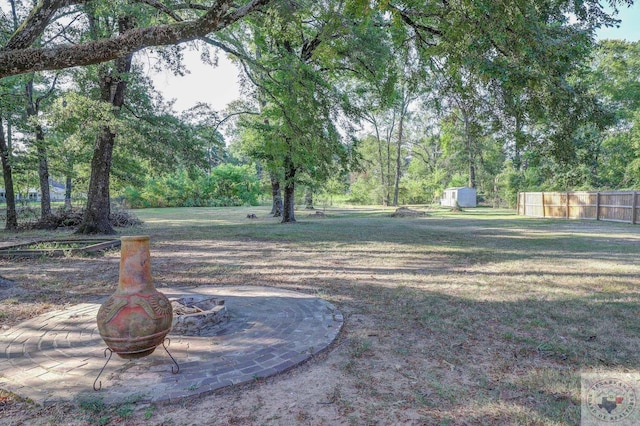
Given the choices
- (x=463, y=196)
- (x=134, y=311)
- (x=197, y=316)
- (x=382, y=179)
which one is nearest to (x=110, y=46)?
(x=197, y=316)

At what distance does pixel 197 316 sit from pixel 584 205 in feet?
73.2

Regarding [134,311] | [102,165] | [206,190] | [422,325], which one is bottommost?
[422,325]

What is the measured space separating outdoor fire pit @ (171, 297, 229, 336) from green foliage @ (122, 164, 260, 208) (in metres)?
34.9

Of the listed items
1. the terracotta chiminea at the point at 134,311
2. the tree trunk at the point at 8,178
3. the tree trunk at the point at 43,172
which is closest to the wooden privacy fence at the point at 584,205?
the terracotta chiminea at the point at 134,311

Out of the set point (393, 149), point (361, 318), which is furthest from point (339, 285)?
point (393, 149)

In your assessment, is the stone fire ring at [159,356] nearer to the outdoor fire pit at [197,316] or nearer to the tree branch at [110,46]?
the outdoor fire pit at [197,316]

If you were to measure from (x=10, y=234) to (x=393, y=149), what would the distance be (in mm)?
42708

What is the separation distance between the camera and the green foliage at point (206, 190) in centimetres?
3697

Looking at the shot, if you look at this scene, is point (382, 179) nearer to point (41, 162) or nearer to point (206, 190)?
point (206, 190)

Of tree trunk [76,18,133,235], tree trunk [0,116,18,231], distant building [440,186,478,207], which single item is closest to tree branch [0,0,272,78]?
tree trunk [76,18,133,235]

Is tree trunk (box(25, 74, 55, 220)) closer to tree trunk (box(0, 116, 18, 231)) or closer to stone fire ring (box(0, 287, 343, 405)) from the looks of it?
tree trunk (box(0, 116, 18, 231))

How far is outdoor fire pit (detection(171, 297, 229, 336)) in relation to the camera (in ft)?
11.5

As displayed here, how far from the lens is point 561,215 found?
21.1 m

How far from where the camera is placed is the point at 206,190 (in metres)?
39.0
